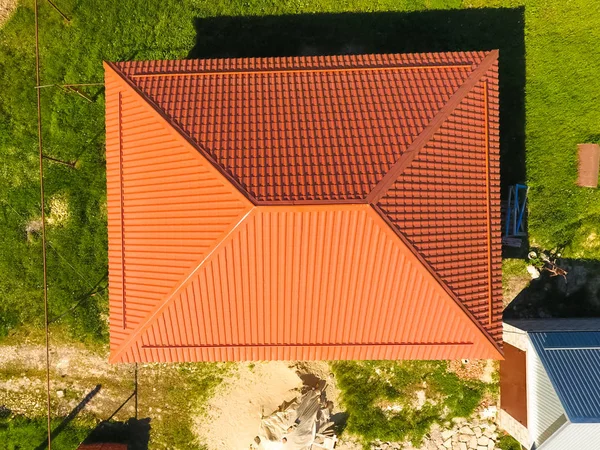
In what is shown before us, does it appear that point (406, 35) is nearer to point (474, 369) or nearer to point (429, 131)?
point (429, 131)

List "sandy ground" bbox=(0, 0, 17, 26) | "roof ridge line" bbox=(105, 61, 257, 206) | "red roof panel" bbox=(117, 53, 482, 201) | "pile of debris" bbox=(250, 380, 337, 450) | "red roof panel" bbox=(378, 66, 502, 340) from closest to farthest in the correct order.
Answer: "roof ridge line" bbox=(105, 61, 257, 206)
"red roof panel" bbox=(117, 53, 482, 201)
"red roof panel" bbox=(378, 66, 502, 340)
"pile of debris" bbox=(250, 380, 337, 450)
"sandy ground" bbox=(0, 0, 17, 26)

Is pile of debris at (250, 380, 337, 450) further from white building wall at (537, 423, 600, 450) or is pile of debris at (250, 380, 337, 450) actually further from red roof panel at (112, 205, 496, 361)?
white building wall at (537, 423, 600, 450)

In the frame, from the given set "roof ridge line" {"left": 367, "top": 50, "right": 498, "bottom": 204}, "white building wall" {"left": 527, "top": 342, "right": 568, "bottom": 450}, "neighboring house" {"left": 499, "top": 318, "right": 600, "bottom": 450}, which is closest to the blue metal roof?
"neighboring house" {"left": 499, "top": 318, "right": 600, "bottom": 450}

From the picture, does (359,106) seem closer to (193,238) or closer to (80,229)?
(193,238)

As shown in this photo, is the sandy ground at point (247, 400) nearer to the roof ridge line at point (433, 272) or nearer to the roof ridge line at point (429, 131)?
the roof ridge line at point (433, 272)

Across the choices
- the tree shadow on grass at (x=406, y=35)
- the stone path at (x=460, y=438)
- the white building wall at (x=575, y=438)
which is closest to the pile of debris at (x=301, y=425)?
the stone path at (x=460, y=438)

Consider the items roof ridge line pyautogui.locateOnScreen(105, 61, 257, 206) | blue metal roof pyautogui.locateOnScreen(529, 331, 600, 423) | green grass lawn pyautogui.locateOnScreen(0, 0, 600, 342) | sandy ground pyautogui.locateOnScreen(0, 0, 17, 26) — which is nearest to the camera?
roof ridge line pyautogui.locateOnScreen(105, 61, 257, 206)
